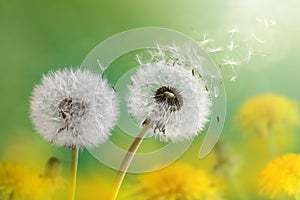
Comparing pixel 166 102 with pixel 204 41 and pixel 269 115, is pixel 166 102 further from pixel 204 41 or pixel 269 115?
pixel 269 115

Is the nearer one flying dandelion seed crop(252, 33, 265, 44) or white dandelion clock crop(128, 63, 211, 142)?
white dandelion clock crop(128, 63, 211, 142)

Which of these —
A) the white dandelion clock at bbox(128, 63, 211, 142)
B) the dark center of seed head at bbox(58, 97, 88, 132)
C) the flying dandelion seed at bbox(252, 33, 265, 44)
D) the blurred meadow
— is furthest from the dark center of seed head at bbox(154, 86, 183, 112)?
the flying dandelion seed at bbox(252, 33, 265, 44)

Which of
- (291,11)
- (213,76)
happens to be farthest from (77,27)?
(291,11)

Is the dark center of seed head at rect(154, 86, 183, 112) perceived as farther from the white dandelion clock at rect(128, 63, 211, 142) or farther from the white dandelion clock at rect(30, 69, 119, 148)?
the white dandelion clock at rect(30, 69, 119, 148)

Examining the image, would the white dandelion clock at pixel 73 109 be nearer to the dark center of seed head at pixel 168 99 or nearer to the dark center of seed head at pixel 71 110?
the dark center of seed head at pixel 71 110

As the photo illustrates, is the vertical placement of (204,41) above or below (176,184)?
above

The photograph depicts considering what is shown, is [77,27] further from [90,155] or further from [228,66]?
[228,66]

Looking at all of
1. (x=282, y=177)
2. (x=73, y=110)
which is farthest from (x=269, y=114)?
(x=73, y=110)
